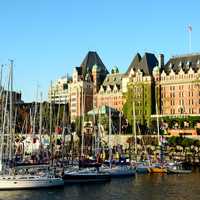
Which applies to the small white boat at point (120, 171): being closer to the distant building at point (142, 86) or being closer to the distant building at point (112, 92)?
the distant building at point (142, 86)

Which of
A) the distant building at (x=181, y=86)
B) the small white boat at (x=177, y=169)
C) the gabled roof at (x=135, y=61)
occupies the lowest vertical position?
the small white boat at (x=177, y=169)

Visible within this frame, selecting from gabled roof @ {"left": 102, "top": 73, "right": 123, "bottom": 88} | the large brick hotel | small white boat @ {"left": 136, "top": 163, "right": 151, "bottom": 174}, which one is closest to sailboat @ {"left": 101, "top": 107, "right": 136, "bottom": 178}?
small white boat @ {"left": 136, "top": 163, "right": 151, "bottom": 174}

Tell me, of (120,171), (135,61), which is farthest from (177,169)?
(135,61)

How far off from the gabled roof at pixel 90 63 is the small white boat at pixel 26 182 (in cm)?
10548

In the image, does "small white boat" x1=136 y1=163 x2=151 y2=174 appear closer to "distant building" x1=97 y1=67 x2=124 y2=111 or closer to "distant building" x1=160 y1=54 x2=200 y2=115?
"distant building" x1=160 y1=54 x2=200 y2=115

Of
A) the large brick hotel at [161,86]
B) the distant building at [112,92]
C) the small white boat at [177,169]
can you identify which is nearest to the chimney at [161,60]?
the large brick hotel at [161,86]

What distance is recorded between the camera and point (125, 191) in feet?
192

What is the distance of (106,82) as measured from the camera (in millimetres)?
161750

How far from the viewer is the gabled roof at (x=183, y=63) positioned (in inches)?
5117

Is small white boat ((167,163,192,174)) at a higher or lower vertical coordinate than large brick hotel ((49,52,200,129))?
lower

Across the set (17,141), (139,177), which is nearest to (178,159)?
(139,177)

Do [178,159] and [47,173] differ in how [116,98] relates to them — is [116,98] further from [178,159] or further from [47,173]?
[47,173]

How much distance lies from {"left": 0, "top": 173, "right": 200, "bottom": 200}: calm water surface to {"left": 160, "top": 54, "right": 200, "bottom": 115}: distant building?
59.9 meters

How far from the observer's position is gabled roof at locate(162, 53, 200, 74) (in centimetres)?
12996
